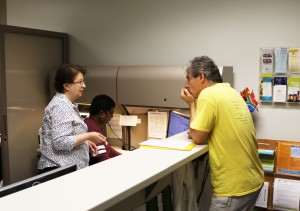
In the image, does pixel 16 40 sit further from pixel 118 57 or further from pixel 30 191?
pixel 30 191

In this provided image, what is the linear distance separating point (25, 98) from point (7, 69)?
0.36 metres

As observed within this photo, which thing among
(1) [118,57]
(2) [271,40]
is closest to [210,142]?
(2) [271,40]

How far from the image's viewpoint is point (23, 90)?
327cm

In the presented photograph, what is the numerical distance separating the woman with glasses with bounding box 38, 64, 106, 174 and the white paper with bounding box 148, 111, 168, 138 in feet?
3.41

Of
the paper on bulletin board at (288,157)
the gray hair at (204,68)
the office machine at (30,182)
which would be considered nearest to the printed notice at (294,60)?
the paper on bulletin board at (288,157)

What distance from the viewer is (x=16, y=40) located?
3125mm

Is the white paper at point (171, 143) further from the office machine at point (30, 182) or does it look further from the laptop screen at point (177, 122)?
the laptop screen at point (177, 122)

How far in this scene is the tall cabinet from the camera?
307 cm

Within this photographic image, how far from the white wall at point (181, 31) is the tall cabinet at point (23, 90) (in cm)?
37

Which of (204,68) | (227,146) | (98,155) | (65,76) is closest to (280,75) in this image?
(204,68)

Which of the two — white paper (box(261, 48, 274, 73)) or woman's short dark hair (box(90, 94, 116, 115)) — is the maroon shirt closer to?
woman's short dark hair (box(90, 94, 116, 115))

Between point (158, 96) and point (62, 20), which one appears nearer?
point (158, 96)

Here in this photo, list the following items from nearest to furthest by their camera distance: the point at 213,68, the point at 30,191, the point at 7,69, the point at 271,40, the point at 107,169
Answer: the point at 30,191 < the point at 107,169 < the point at 213,68 < the point at 271,40 < the point at 7,69

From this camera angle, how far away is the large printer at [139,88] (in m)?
2.79
